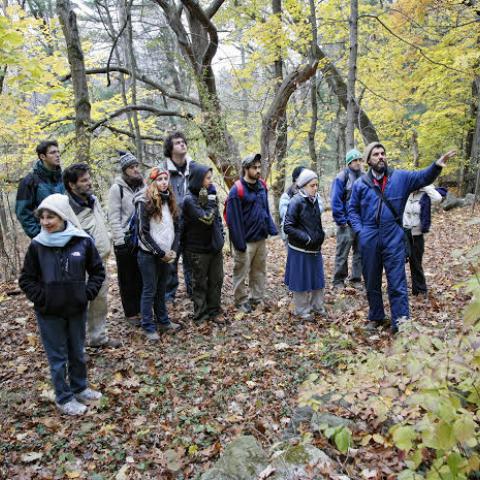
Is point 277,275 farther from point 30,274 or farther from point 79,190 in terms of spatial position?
point 30,274

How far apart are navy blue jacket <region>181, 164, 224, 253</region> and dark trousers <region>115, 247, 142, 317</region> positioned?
29.9 inches

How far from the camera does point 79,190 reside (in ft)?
14.5

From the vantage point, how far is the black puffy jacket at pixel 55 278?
11.4ft

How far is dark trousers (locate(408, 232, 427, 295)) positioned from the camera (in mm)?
5836

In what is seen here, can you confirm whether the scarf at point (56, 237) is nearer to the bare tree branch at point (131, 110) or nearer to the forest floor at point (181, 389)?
the forest floor at point (181, 389)

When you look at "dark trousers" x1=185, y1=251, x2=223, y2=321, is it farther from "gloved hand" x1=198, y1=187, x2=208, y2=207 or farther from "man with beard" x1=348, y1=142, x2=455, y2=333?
"man with beard" x1=348, y1=142, x2=455, y2=333

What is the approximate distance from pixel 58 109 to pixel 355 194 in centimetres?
967

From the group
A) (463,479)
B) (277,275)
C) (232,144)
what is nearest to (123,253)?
(277,275)

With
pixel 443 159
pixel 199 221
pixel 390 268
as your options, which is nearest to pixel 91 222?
pixel 199 221

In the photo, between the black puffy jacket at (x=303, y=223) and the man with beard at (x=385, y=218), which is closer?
the man with beard at (x=385, y=218)

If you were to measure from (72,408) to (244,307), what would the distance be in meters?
2.87

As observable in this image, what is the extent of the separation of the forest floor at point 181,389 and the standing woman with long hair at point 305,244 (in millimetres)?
401

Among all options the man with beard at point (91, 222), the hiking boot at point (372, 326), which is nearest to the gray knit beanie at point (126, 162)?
the man with beard at point (91, 222)

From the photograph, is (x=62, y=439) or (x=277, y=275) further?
(x=277, y=275)
